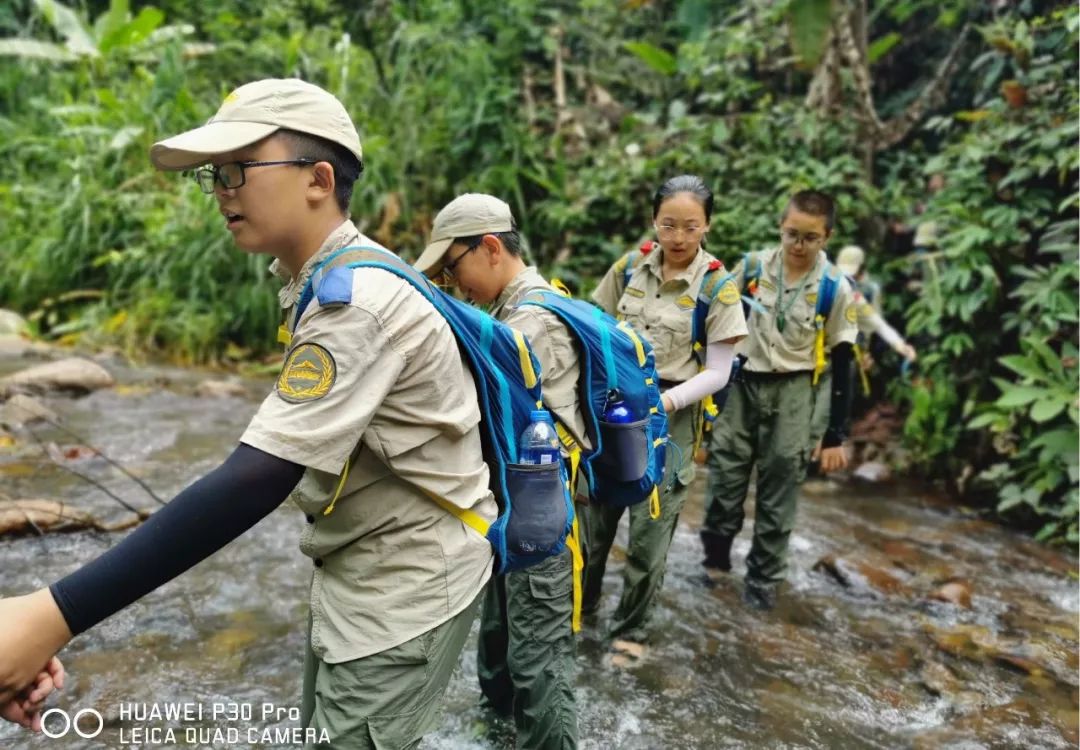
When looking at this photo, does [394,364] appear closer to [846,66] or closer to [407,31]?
[846,66]

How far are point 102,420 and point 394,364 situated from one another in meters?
6.24

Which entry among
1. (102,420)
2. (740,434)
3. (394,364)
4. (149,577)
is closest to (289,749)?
(149,577)

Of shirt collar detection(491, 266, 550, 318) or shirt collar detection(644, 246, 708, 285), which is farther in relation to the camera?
shirt collar detection(644, 246, 708, 285)

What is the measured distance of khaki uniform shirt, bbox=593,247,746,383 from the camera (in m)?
3.37

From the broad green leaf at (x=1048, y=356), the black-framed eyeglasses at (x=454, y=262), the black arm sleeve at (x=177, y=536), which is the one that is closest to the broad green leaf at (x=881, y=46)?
the broad green leaf at (x=1048, y=356)

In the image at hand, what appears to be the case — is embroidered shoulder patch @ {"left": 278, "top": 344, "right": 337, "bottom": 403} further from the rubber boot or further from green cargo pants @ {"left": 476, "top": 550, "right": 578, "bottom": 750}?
the rubber boot

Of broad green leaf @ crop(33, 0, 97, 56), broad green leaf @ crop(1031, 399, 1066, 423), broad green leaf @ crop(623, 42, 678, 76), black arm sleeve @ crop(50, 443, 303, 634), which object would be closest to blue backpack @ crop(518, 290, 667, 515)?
black arm sleeve @ crop(50, 443, 303, 634)

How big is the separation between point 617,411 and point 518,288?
1.67 feet

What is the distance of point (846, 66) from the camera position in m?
8.38

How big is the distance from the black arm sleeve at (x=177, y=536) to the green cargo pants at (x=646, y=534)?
2118 millimetres

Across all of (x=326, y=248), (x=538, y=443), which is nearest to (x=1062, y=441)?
(x=538, y=443)

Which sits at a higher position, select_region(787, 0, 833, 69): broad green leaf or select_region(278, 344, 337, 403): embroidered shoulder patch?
select_region(787, 0, 833, 69): broad green leaf

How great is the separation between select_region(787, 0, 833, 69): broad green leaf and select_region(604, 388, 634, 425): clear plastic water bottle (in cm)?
645

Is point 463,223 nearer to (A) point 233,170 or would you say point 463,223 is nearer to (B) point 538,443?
(B) point 538,443
